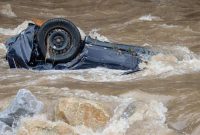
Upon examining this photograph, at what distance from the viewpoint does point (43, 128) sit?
20.0 feet

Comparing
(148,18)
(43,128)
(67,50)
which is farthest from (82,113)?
(148,18)

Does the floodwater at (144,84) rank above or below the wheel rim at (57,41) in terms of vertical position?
below

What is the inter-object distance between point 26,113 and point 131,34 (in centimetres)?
853

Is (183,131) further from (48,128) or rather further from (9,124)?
(9,124)

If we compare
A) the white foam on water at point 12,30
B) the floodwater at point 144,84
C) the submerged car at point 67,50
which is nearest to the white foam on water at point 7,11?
the white foam on water at point 12,30

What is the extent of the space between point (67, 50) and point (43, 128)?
9.07 ft

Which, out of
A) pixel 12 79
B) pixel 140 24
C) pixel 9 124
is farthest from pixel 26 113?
pixel 140 24

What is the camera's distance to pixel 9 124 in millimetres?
6379

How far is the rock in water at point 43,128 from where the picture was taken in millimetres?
6039

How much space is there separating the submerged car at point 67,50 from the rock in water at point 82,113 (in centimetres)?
218

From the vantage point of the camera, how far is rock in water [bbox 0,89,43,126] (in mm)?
6410

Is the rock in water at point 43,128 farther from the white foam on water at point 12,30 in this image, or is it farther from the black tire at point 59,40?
the white foam on water at point 12,30

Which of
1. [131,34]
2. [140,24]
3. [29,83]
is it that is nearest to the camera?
[29,83]

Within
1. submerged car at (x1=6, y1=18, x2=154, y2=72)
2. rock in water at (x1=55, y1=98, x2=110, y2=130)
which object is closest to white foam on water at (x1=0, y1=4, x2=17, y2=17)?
submerged car at (x1=6, y1=18, x2=154, y2=72)
